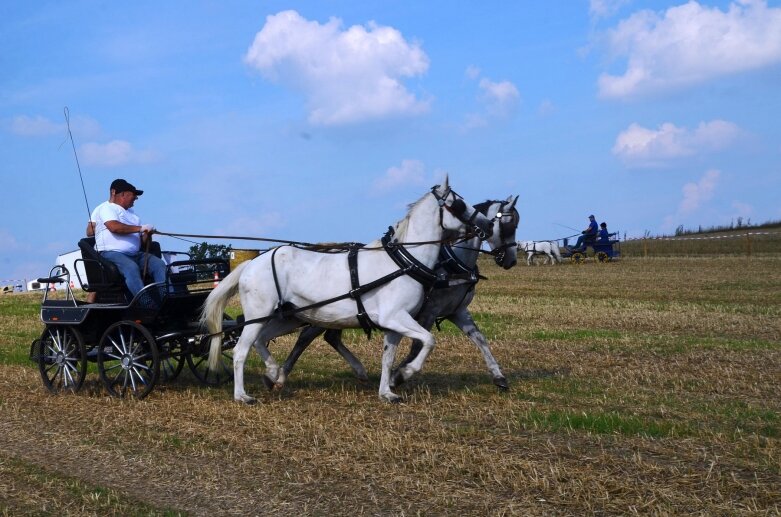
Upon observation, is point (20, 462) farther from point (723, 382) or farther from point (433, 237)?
point (723, 382)

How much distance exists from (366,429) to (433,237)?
2.44m

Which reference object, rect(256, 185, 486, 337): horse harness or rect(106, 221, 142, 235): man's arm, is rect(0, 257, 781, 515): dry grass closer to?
rect(256, 185, 486, 337): horse harness

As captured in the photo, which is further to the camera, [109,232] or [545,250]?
[545,250]

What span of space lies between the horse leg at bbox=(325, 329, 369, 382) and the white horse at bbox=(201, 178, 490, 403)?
0.88 metres

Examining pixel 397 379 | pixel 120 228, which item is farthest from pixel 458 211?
pixel 120 228

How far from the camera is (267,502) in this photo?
5.62 meters

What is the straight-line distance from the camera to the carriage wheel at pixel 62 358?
10148 millimetres

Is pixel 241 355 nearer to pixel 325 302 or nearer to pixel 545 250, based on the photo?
pixel 325 302

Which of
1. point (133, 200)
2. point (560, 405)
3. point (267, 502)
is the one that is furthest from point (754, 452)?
point (133, 200)

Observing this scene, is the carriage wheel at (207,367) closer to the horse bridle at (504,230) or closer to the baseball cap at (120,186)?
the baseball cap at (120,186)

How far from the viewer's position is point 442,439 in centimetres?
705

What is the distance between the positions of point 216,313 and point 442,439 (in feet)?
11.5

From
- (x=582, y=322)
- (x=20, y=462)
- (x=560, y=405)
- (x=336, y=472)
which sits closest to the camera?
(x=336, y=472)

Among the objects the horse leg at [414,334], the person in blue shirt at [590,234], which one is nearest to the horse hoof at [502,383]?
the horse leg at [414,334]
